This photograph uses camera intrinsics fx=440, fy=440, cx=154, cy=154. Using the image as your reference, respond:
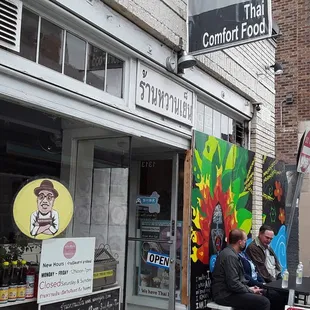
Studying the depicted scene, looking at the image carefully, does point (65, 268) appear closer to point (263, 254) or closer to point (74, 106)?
point (74, 106)

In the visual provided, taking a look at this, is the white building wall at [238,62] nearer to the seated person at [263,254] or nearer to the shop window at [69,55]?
the shop window at [69,55]

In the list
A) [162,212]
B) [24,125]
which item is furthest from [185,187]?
[24,125]

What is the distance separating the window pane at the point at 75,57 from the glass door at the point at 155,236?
2.12 meters

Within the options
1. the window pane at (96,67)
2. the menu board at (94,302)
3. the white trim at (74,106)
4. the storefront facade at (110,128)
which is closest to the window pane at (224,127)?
the storefront facade at (110,128)

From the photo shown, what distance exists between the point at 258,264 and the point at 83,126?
346cm

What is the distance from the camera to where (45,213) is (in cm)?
376

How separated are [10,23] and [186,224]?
3.29 m

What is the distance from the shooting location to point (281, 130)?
45.1ft

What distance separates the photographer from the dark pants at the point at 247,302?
205 inches

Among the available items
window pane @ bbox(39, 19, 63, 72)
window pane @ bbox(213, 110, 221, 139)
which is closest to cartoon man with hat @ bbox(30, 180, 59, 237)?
window pane @ bbox(39, 19, 63, 72)

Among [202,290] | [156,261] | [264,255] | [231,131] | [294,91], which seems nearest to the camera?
[202,290]

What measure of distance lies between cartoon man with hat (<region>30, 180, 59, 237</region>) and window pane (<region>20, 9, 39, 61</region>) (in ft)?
3.62

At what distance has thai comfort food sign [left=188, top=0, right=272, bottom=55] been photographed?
15.9 feet

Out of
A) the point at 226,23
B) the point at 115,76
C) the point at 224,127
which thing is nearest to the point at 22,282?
the point at 115,76
